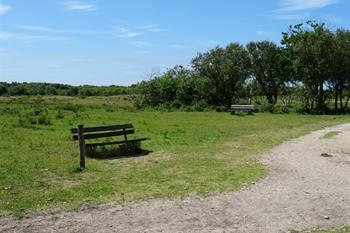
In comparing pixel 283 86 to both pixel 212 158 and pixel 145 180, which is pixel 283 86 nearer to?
pixel 212 158

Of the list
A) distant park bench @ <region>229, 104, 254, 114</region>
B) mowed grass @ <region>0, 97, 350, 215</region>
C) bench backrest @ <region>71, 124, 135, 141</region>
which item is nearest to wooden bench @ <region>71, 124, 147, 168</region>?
bench backrest @ <region>71, 124, 135, 141</region>

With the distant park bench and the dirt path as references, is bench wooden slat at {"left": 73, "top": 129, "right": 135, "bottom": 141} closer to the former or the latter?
the dirt path

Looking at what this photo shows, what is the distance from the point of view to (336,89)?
4869cm

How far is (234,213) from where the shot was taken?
886 cm

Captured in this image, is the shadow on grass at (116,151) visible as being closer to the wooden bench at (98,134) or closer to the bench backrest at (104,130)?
the wooden bench at (98,134)

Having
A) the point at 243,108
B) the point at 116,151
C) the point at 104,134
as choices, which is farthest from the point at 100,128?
the point at 243,108

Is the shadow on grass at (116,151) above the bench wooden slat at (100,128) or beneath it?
beneath

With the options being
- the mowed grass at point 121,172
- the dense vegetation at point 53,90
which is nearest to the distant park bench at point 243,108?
the mowed grass at point 121,172

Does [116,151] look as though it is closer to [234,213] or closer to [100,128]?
[100,128]

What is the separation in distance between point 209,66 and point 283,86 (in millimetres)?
12108

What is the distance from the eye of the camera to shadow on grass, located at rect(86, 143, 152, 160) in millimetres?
16094

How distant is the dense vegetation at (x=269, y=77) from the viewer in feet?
152

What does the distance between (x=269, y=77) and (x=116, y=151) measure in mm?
49746

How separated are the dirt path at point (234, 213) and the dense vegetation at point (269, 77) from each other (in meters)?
35.9
